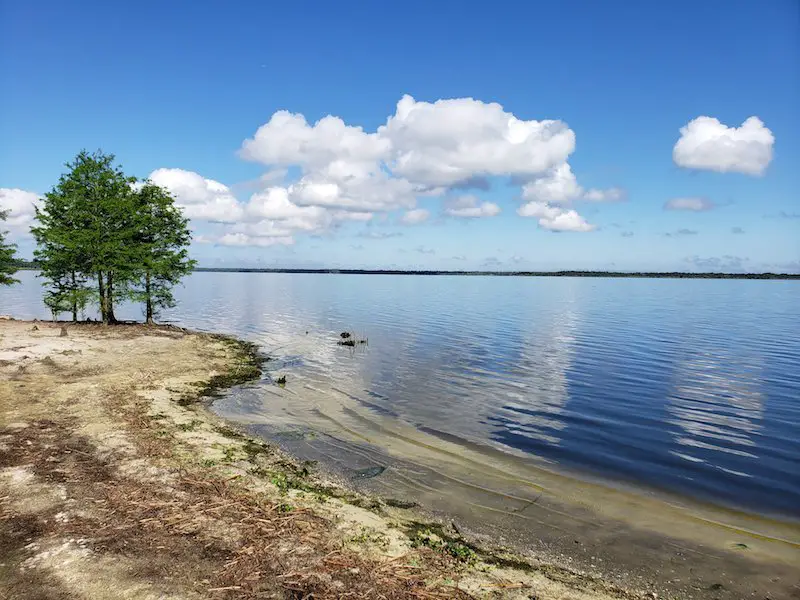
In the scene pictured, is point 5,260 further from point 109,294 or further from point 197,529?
point 197,529

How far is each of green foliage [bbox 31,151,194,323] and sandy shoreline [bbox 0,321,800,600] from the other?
96.1 feet

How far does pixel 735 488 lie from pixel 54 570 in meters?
19.5

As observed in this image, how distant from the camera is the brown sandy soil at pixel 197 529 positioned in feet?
25.1

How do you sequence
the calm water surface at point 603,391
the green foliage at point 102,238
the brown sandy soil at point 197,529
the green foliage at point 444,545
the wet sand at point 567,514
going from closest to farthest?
the brown sandy soil at point 197,529
the green foliage at point 444,545
the wet sand at point 567,514
the calm water surface at point 603,391
the green foliage at point 102,238

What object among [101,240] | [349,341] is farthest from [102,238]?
[349,341]

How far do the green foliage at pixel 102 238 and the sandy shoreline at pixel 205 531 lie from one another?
29298mm

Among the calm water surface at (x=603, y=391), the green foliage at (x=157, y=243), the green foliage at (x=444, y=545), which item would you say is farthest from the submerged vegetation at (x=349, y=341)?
the green foliage at (x=444, y=545)

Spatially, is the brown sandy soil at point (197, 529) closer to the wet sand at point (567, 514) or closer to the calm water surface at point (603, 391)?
the wet sand at point (567, 514)

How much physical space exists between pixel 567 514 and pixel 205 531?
10009 millimetres

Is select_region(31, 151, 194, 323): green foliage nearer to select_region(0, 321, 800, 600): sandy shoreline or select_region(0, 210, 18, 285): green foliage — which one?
select_region(0, 210, 18, 285): green foliage

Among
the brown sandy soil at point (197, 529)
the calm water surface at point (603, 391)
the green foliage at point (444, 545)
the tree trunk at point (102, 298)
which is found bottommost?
the calm water surface at point (603, 391)

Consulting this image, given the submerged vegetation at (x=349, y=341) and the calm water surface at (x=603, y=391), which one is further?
Answer: the submerged vegetation at (x=349, y=341)

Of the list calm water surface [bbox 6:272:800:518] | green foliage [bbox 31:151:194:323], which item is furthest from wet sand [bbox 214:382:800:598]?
green foliage [bbox 31:151:194:323]

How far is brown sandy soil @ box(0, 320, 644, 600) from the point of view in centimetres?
765
